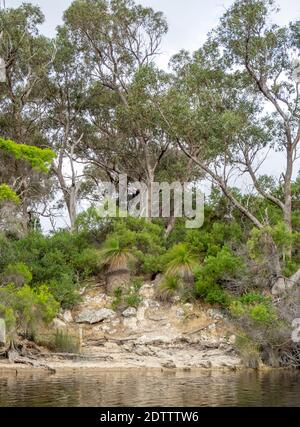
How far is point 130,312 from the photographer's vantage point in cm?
2547

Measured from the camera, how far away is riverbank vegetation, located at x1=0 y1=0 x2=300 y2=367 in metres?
23.1

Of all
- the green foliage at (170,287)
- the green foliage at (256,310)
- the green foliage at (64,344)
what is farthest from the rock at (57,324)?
the green foliage at (256,310)

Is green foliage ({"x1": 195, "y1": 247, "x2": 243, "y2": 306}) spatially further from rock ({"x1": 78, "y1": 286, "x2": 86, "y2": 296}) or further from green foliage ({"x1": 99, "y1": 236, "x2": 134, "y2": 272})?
rock ({"x1": 78, "y1": 286, "x2": 86, "y2": 296})

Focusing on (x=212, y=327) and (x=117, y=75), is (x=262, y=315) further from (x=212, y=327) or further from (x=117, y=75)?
(x=117, y=75)

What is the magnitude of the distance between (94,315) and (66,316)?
3.72 feet

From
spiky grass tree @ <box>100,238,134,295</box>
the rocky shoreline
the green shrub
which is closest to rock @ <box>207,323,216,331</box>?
the rocky shoreline

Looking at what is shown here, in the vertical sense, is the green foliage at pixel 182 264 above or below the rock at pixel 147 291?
above

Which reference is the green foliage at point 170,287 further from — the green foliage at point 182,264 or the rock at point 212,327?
the rock at point 212,327

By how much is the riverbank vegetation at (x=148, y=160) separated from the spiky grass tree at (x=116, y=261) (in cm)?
6

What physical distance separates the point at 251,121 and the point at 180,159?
31.1ft

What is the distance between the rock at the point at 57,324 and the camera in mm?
23525

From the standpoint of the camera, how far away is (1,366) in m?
19.1

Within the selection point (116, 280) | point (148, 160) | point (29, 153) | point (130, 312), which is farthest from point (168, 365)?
point (148, 160)
